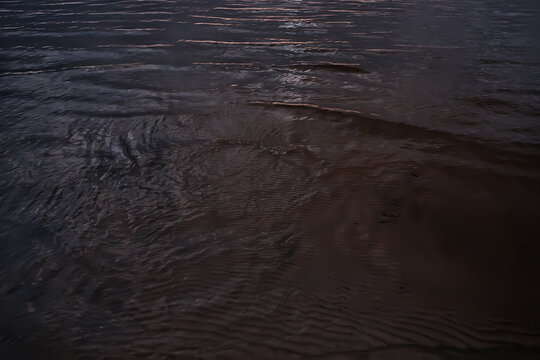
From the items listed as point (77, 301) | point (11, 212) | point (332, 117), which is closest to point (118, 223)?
point (77, 301)

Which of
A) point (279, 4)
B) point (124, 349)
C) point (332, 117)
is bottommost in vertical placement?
point (124, 349)

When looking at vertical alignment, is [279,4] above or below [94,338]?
above

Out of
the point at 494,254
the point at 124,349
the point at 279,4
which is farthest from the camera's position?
the point at 279,4

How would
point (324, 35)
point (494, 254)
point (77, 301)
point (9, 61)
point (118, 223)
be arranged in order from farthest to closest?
point (324, 35) < point (9, 61) < point (118, 223) < point (494, 254) < point (77, 301)

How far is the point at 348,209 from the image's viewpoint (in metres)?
2.84

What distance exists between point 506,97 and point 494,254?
2864mm

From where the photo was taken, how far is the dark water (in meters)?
1.97

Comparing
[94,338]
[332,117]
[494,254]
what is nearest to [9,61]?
[332,117]

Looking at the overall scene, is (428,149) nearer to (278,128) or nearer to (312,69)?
(278,128)

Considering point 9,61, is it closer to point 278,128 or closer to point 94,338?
point 278,128

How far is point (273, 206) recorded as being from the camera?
288cm

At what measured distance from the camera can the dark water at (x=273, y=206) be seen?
6.47 feet

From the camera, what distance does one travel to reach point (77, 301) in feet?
6.96

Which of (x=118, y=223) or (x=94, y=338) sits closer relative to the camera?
(x=94, y=338)
